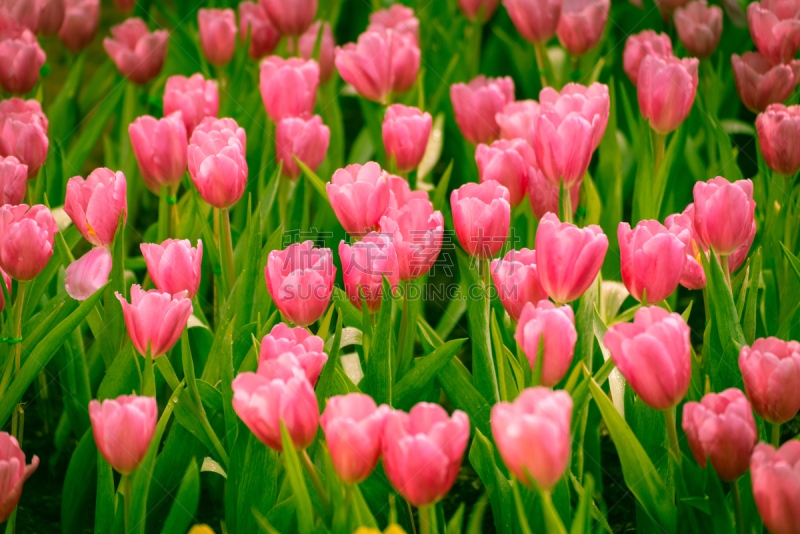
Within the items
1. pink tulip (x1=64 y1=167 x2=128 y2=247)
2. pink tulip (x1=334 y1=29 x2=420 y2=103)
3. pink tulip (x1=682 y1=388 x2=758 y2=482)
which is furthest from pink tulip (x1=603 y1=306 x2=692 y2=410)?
pink tulip (x1=334 y1=29 x2=420 y2=103)

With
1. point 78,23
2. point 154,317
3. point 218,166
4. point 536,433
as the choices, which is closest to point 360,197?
point 218,166

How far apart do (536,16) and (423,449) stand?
144 cm

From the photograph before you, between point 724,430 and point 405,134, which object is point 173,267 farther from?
point 724,430

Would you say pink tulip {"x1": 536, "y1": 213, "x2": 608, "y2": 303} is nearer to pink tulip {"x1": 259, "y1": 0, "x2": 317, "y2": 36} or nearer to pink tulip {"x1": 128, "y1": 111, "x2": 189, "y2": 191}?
pink tulip {"x1": 128, "y1": 111, "x2": 189, "y2": 191}

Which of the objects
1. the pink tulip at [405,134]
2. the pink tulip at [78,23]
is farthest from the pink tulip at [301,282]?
the pink tulip at [78,23]

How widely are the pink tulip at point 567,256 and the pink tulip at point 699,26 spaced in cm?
104

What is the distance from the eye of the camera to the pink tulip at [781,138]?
1353 mm

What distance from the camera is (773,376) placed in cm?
90

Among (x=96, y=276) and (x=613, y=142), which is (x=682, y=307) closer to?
(x=613, y=142)

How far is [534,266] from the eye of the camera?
111 cm

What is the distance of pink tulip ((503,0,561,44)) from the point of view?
1.90 metres

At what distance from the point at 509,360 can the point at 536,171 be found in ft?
1.30

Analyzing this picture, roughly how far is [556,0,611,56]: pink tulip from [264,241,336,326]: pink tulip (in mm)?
1093

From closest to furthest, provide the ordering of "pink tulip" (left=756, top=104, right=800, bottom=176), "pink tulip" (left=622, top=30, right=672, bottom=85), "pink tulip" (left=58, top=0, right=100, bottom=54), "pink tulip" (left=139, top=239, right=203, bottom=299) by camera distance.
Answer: "pink tulip" (left=139, top=239, right=203, bottom=299), "pink tulip" (left=756, top=104, right=800, bottom=176), "pink tulip" (left=622, top=30, right=672, bottom=85), "pink tulip" (left=58, top=0, right=100, bottom=54)
